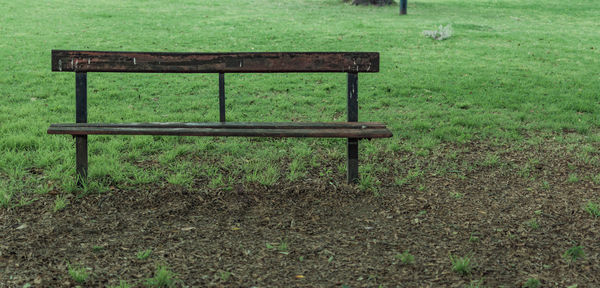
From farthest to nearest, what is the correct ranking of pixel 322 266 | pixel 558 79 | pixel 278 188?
pixel 558 79
pixel 278 188
pixel 322 266

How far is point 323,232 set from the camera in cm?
373

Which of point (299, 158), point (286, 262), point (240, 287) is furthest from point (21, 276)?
point (299, 158)

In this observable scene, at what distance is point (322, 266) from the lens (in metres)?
3.24

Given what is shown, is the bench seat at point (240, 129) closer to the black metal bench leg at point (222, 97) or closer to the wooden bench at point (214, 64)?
the wooden bench at point (214, 64)

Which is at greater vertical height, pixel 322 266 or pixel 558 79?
pixel 558 79

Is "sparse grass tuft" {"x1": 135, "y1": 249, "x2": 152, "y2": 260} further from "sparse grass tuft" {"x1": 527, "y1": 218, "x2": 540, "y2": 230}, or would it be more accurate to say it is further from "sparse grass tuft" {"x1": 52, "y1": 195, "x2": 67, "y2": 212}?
"sparse grass tuft" {"x1": 527, "y1": 218, "x2": 540, "y2": 230}

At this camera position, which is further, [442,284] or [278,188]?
[278,188]

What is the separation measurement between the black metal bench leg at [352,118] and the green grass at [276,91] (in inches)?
6.1

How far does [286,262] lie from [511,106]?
503 cm

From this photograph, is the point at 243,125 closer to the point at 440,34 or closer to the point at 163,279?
the point at 163,279

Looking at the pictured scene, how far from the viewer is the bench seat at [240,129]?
4168mm

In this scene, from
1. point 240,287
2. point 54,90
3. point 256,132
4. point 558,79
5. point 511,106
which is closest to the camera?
point 240,287

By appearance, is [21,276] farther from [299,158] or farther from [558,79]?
[558,79]

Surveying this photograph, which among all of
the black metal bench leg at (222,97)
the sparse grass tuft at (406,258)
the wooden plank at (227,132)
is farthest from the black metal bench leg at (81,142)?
the sparse grass tuft at (406,258)
